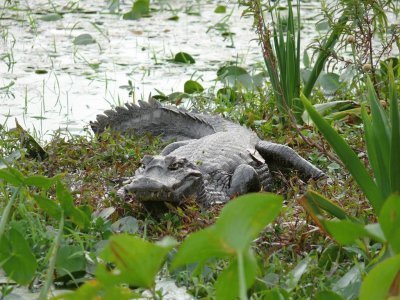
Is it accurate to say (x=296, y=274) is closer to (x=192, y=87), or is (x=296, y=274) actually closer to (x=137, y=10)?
(x=192, y=87)

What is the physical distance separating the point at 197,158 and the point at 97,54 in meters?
2.92

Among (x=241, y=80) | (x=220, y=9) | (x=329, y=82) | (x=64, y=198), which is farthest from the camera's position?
(x=220, y=9)

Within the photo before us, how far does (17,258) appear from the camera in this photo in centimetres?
310

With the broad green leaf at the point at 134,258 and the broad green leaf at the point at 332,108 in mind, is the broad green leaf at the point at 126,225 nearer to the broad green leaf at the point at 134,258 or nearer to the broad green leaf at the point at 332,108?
the broad green leaf at the point at 134,258

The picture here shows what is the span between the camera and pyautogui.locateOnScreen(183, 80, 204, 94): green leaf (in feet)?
21.2

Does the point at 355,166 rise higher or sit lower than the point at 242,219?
lower

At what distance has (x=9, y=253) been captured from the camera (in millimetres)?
3109

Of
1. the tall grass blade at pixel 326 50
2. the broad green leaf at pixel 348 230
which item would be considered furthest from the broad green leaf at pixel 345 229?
the tall grass blade at pixel 326 50

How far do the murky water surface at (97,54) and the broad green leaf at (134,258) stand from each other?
3.36 metres

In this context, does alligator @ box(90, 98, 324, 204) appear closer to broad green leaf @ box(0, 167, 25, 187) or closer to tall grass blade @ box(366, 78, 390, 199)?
broad green leaf @ box(0, 167, 25, 187)

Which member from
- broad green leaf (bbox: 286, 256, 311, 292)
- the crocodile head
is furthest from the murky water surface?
broad green leaf (bbox: 286, 256, 311, 292)

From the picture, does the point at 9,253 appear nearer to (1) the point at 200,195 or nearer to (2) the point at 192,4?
(1) the point at 200,195

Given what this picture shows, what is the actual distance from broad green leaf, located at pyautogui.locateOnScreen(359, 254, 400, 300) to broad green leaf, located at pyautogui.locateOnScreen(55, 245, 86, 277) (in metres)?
1.28

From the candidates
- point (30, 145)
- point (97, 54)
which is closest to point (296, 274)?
point (30, 145)
